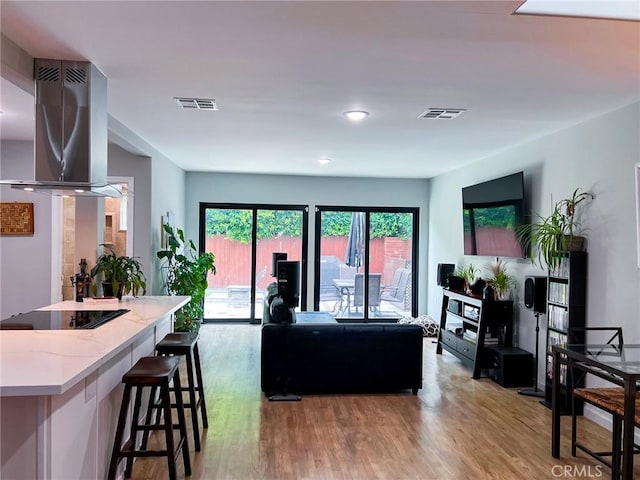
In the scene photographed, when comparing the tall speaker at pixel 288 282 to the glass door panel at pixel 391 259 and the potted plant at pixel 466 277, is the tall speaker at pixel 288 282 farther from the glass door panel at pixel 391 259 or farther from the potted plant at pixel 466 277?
the glass door panel at pixel 391 259

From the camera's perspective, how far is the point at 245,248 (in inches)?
311

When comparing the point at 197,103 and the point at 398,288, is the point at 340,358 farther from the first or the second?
the point at 398,288

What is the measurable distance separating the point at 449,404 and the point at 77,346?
10.4ft

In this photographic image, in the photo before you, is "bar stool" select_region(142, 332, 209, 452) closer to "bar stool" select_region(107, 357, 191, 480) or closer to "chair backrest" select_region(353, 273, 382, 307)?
"bar stool" select_region(107, 357, 191, 480)

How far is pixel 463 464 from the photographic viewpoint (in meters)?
3.06

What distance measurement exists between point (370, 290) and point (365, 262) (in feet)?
1.68

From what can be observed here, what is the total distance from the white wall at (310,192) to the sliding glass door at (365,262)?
0.44ft

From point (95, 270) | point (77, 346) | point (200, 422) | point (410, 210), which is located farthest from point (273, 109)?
point (410, 210)

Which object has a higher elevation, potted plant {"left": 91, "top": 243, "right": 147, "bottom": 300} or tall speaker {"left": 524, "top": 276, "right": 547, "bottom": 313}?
potted plant {"left": 91, "top": 243, "right": 147, "bottom": 300}

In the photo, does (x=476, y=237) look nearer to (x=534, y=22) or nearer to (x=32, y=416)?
(x=534, y=22)

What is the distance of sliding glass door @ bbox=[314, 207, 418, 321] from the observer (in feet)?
26.4

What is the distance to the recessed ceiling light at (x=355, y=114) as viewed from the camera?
381 centimetres

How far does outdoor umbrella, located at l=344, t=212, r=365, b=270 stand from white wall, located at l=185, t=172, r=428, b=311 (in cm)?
28

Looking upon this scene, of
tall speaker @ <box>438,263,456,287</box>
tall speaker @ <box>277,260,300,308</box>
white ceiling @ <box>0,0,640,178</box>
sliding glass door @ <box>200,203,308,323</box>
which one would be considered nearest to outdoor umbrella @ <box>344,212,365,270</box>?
sliding glass door @ <box>200,203,308,323</box>
